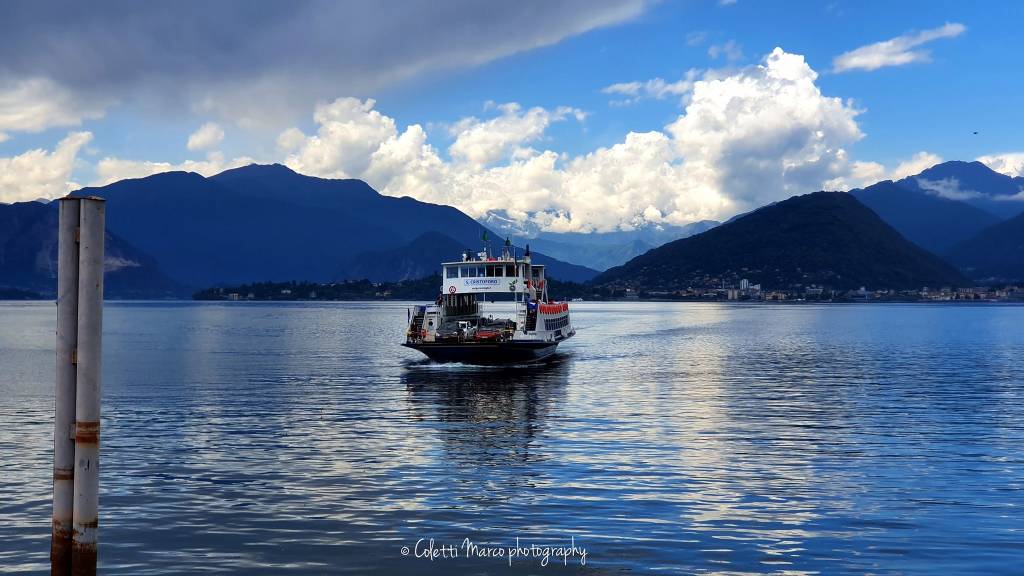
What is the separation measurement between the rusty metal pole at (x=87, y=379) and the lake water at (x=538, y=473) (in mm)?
3525

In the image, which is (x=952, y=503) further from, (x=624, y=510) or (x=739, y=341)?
(x=739, y=341)

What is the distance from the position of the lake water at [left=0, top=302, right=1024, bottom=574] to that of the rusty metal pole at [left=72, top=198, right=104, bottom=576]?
3.53m

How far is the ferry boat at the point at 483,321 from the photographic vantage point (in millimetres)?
62844

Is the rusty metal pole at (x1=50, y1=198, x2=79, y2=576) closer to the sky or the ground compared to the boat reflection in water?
closer to the sky

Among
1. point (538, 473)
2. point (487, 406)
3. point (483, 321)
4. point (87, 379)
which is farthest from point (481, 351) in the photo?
point (87, 379)

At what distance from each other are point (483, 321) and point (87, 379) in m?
56.8

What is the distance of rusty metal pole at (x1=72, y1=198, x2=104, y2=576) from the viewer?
13828 millimetres

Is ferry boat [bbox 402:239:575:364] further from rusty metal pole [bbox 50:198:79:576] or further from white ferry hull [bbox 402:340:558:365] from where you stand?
rusty metal pole [bbox 50:198:79:576]

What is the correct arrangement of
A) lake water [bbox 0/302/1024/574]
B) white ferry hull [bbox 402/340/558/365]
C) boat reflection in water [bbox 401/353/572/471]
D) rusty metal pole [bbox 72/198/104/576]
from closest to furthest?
1. rusty metal pole [bbox 72/198/104/576]
2. lake water [bbox 0/302/1024/574]
3. boat reflection in water [bbox 401/353/572/471]
4. white ferry hull [bbox 402/340/558/365]

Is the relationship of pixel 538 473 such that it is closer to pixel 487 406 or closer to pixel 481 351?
pixel 487 406

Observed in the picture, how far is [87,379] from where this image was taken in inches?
549

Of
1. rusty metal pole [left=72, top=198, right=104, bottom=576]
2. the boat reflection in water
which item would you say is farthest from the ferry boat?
rusty metal pole [left=72, top=198, right=104, bottom=576]

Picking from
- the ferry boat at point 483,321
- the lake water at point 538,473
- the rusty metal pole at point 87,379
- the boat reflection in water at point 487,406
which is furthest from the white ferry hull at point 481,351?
the rusty metal pole at point 87,379

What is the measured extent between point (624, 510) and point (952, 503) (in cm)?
849
